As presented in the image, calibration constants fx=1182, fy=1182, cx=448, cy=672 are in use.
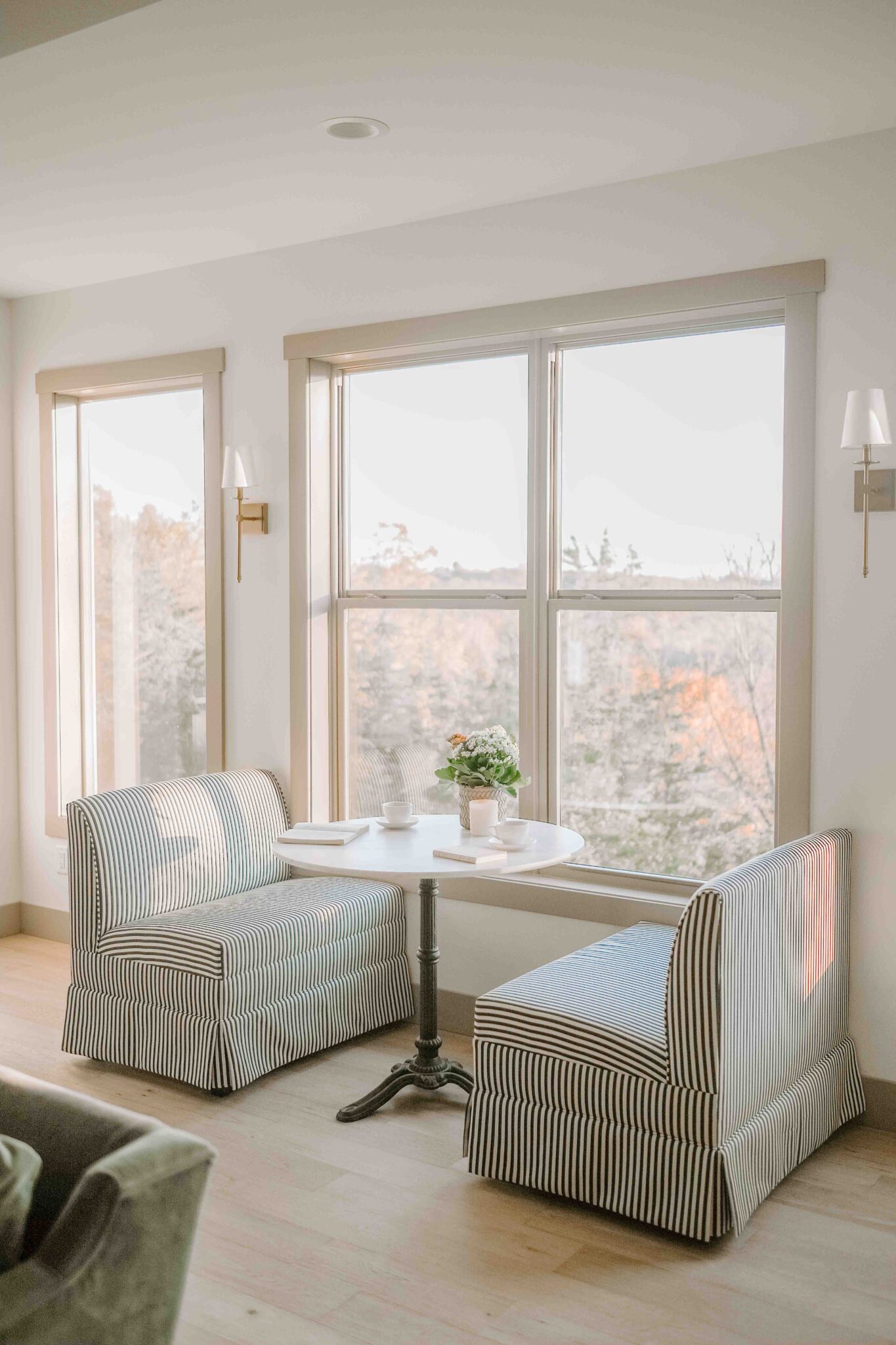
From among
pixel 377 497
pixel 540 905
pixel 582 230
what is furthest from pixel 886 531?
pixel 377 497

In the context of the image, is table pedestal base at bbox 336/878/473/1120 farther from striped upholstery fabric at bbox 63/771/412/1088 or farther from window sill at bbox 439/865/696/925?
striped upholstery fabric at bbox 63/771/412/1088

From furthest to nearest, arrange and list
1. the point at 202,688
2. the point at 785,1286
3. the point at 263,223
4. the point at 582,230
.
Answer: the point at 202,688, the point at 263,223, the point at 582,230, the point at 785,1286

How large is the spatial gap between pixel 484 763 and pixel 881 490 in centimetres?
132

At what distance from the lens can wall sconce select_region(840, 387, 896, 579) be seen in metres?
2.98

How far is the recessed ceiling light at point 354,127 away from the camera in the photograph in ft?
9.73

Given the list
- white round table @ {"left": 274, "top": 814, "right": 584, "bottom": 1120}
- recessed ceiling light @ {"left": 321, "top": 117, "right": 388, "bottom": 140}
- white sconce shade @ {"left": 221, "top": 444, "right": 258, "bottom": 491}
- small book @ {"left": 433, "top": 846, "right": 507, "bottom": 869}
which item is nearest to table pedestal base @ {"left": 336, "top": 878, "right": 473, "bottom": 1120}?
white round table @ {"left": 274, "top": 814, "right": 584, "bottom": 1120}

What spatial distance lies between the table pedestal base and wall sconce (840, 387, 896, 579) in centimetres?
150

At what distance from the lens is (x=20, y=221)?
3.89 m

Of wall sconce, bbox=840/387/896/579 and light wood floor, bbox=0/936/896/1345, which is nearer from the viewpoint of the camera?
light wood floor, bbox=0/936/896/1345

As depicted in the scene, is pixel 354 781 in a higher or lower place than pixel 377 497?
lower

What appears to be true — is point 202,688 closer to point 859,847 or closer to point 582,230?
point 582,230

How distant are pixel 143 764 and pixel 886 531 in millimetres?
3086

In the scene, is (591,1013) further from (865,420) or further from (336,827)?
(865,420)

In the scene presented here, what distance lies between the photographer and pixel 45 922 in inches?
200
